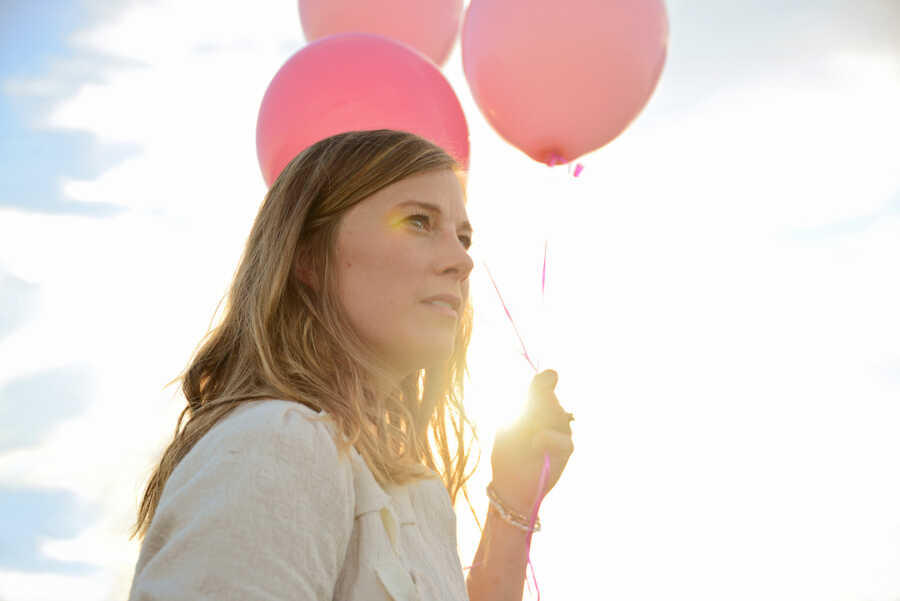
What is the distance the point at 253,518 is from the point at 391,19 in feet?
8.06

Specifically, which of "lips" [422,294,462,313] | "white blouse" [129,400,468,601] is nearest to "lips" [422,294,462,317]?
"lips" [422,294,462,313]

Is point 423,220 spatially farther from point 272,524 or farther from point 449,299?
point 272,524

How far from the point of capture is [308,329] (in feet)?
4.28

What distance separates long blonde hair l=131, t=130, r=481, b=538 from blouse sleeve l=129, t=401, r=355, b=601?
0.52 ft

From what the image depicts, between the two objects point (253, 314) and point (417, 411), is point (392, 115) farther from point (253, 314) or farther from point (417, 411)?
point (253, 314)

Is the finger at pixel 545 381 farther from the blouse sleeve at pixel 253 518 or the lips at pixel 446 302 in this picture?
the blouse sleeve at pixel 253 518

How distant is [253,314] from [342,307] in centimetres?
15

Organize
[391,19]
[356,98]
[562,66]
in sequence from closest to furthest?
[356,98] → [562,66] → [391,19]

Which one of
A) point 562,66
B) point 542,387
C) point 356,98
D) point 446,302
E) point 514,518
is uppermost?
point 562,66

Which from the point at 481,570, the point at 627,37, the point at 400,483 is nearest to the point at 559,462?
the point at 481,570

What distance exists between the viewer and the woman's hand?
1741mm

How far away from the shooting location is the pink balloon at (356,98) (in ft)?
7.32

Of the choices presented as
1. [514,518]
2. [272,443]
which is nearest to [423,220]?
[272,443]

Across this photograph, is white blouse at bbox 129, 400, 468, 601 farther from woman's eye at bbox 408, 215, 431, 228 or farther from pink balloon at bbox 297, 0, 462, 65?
pink balloon at bbox 297, 0, 462, 65
